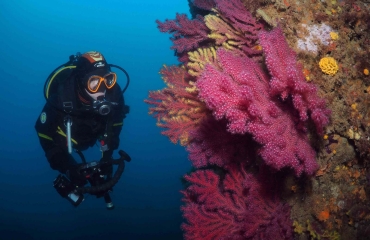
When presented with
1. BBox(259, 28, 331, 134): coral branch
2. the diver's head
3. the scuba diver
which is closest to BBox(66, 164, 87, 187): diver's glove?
the scuba diver

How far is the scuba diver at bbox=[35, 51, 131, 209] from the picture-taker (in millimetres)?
5371

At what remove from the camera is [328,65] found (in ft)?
8.14

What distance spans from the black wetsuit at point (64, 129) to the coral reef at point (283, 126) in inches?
120

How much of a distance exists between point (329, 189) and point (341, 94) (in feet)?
3.73

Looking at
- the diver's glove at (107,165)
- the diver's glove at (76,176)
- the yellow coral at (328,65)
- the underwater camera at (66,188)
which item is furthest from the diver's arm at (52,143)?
the yellow coral at (328,65)

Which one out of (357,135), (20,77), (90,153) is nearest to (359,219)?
(357,135)

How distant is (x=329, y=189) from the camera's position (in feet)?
9.57

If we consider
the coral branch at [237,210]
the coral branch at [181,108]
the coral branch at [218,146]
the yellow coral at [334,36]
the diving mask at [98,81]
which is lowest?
the coral branch at [237,210]

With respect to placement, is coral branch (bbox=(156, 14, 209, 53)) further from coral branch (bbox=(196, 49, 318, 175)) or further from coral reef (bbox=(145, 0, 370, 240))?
coral branch (bbox=(196, 49, 318, 175))

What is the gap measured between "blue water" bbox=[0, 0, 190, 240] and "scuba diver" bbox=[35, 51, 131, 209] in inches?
102

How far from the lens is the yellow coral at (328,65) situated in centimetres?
248

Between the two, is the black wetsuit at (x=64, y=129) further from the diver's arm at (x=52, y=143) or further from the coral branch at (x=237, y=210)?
the coral branch at (x=237, y=210)

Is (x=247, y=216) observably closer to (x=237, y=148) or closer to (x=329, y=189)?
(x=237, y=148)

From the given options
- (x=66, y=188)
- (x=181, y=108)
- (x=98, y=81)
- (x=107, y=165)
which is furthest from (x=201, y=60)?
Result: (x=66, y=188)
